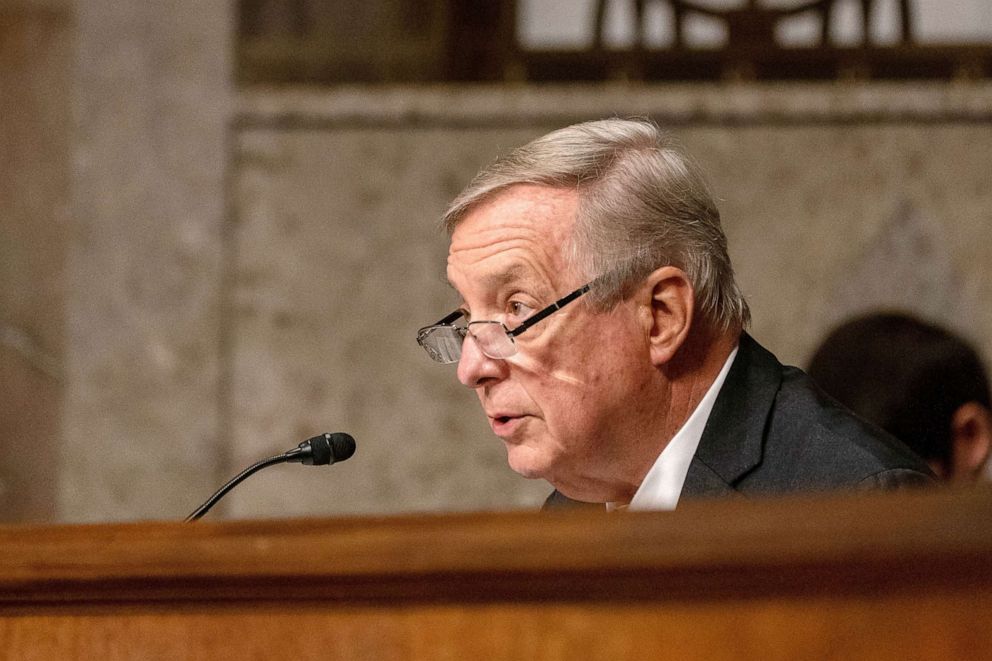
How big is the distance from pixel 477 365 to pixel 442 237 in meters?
2.43

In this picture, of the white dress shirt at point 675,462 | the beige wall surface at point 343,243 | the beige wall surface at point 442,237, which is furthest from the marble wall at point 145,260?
the white dress shirt at point 675,462

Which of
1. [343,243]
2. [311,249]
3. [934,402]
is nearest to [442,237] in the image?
[343,243]

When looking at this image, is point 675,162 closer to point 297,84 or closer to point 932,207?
point 932,207

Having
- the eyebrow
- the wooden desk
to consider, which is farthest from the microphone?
the wooden desk

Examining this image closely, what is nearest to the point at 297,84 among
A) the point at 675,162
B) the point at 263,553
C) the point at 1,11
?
the point at 1,11

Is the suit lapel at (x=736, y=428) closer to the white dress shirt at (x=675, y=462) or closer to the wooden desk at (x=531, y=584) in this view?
the white dress shirt at (x=675, y=462)

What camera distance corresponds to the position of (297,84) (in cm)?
498

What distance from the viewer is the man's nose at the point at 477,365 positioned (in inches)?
92.5

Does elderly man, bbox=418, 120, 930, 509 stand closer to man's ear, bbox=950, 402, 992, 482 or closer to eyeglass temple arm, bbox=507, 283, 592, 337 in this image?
eyeglass temple arm, bbox=507, 283, 592, 337

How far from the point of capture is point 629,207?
2.31 meters

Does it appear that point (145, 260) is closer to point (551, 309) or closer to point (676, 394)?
point (551, 309)

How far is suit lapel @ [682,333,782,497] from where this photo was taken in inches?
82.3

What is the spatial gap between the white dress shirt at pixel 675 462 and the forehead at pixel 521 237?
332 millimetres

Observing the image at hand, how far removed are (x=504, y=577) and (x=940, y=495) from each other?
320 millimetres
